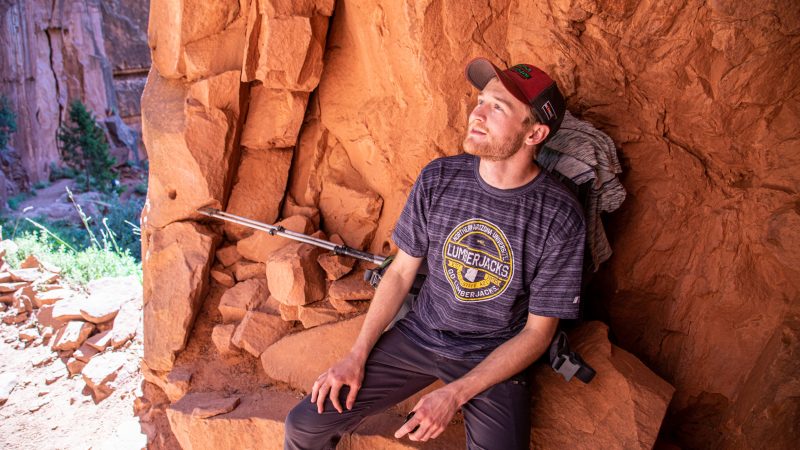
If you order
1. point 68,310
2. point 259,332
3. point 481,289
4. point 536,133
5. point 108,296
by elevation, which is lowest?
point 68,310

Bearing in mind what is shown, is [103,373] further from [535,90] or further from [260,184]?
[535,90]

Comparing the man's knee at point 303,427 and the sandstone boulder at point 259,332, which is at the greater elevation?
the man's knee at point 303,427

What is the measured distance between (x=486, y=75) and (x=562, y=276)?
32.9 inches

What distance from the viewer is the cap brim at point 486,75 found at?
2021mm

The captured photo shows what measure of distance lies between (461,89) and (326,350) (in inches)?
60.6

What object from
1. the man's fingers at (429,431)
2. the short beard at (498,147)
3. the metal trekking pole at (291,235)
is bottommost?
the man's fingers at (429,431)

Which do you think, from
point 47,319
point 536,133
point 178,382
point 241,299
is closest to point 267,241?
point 241,299

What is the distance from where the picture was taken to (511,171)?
84.6 inches

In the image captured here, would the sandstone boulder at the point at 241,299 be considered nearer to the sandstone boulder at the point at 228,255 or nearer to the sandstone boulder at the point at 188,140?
the sandstone boulder at the point at 228,255

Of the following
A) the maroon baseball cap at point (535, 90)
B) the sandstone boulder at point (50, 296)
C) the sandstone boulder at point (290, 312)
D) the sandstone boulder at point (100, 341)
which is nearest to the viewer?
the maroon baseball cap at point (535, 90)

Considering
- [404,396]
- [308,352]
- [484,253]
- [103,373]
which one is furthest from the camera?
[103,373]

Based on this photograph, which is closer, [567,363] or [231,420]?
[567,363]

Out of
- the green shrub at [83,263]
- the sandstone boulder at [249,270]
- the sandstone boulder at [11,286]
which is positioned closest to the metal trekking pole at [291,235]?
the sandstone boulder at [249,270]

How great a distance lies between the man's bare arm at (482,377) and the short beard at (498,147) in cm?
62
